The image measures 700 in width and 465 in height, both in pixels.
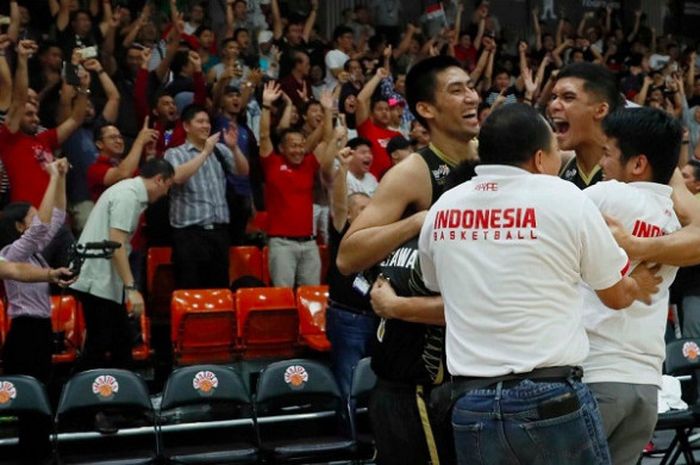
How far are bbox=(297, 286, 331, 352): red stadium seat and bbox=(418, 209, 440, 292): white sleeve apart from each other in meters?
4.80

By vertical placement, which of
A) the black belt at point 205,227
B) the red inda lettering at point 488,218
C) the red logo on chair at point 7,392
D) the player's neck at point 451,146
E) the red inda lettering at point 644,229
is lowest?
the red logo on chair at point 7,392

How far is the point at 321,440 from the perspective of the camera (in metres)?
6.76

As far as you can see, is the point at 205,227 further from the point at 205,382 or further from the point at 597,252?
the point at 597,252

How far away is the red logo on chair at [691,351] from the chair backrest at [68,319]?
4.41 meters

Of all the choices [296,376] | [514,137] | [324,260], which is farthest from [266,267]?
[514,137]

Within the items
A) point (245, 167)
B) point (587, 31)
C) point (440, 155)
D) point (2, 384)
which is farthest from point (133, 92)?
point (587, 31)

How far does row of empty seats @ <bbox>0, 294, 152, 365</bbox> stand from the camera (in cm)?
790

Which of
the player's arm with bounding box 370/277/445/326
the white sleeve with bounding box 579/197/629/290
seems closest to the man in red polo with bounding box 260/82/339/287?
the player's arm with bounding box 370/277/445/326

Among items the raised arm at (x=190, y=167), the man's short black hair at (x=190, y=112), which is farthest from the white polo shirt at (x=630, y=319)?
the man's short black hair at (x=190, y=112)

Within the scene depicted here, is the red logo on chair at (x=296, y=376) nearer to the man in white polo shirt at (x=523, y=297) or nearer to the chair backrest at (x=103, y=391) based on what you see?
the chair backrest at (x=103, y=391)

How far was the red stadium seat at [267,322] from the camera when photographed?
8312mm

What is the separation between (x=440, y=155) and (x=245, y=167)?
5839mm

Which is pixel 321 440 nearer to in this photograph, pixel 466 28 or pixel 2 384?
pixel 2 384

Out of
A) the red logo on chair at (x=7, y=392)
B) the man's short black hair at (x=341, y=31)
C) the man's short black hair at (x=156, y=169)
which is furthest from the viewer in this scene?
the man's short black hair at (x=341, y=31)
